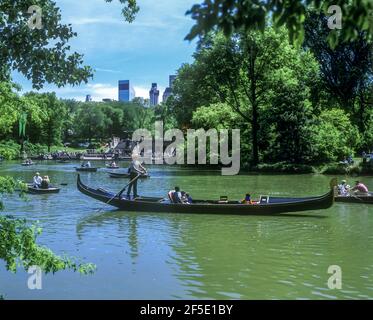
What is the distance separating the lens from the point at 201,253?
39.7 ft

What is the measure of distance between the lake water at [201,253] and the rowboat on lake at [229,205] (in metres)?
0.31

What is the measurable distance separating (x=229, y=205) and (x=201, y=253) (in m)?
6.05

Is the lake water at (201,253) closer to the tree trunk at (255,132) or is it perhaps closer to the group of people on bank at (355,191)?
the group of people on bank at (355,191)

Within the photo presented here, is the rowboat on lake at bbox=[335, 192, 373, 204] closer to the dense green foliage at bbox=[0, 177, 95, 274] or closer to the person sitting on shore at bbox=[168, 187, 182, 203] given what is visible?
the person sitting on shore at bbox=[168, 187, 182, 203]

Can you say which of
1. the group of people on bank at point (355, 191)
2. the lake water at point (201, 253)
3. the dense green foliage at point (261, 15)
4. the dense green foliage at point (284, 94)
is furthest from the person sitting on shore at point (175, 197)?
the dense green foliage at point (284, 94)

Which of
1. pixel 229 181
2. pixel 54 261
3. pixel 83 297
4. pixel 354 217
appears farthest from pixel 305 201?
pixel 229 181

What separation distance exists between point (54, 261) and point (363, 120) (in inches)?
1818

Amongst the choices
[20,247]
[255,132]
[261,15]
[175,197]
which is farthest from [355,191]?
[255,132]

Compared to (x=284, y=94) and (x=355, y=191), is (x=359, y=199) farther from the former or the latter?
(x=284, y=94)

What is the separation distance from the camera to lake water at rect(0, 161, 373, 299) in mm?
8945

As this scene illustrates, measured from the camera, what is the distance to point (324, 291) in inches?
348

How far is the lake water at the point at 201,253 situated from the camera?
29.3 ft

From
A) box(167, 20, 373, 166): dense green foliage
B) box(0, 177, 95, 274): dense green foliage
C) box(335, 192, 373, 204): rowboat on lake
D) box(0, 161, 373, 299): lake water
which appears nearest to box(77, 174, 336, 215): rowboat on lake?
box(0, 161, 373, 299): lake water
